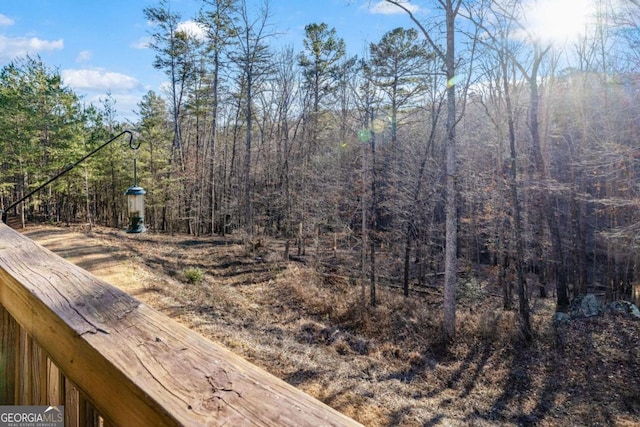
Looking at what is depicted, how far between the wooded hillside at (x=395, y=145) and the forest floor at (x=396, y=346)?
56.8 inches

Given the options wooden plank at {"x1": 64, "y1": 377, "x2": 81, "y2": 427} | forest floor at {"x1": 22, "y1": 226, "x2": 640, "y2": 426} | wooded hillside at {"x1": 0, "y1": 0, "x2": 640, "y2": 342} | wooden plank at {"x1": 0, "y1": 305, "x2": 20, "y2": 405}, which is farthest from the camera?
wooded hillside at {"x1": 0, "y1": 0, "x2": 640, "y2": 342}

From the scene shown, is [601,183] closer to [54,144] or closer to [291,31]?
[291,31]

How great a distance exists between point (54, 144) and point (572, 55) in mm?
22787

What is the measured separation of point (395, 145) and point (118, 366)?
1536 cm

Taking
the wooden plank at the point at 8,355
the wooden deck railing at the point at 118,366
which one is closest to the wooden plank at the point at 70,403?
the wooden deck railing at the point at 118,366

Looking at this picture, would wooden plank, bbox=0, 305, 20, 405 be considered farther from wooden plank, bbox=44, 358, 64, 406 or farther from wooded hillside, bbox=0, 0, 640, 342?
wooded hillside, bbox=0, 0, 640, 342

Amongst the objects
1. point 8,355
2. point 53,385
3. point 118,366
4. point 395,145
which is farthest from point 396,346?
point 395,145

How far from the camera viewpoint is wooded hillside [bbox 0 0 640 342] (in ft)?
35.4

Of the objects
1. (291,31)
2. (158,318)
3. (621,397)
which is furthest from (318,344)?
(291,31)

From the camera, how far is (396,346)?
7.99 m

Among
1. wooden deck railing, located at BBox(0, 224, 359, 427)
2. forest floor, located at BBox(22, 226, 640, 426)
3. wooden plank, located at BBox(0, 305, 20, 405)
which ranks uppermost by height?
wooden deck railing, located at BBox(0, 224, 359, 427)

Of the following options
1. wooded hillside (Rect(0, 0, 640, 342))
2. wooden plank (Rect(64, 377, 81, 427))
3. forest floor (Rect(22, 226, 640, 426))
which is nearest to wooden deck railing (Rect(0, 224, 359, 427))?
wooden plank (Rect(64, 377, 81, 427))

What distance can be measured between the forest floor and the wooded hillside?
144cm

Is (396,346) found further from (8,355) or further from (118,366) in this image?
(118,366)
